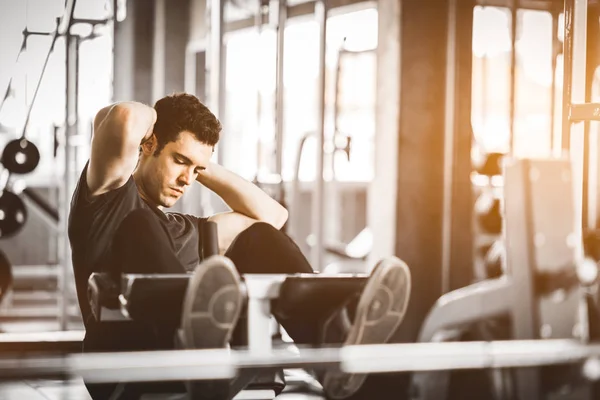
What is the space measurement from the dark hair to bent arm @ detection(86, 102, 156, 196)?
0.12m

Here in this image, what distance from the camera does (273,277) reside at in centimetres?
223

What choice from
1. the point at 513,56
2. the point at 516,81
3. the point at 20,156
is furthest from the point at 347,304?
the point at 516,81

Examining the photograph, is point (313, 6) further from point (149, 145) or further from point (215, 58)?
point (149, 145)

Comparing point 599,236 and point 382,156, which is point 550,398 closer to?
point 599,236

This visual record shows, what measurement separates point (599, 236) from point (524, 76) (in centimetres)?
145

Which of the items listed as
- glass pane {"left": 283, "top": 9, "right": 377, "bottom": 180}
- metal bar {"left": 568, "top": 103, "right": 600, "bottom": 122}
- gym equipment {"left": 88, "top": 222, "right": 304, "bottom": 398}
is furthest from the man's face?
metal bar {"left": 568, "top": 103, "right": 600, "bottom": 122}

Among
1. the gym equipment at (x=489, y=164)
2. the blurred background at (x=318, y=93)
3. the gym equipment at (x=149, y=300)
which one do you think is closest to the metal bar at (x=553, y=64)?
the blurred background at (x=318, y=93)

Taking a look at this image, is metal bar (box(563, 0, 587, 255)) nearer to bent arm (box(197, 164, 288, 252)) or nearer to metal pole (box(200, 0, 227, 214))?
bent arm (box(197, 164, 288, 252))

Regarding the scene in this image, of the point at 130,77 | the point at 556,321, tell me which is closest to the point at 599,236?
the point at 556,321

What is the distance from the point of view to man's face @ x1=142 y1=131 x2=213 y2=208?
89.6 inches

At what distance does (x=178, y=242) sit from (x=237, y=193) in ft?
0.89

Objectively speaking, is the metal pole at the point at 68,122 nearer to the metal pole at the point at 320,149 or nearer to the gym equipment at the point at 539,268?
the metal pole at the point at 320,149

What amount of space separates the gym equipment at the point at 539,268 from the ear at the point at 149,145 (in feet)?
3.78

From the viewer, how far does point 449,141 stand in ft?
10.6
